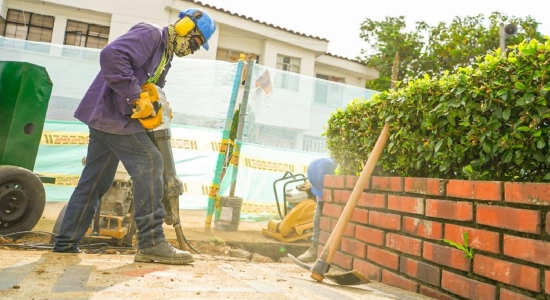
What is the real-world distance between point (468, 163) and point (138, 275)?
178 cm

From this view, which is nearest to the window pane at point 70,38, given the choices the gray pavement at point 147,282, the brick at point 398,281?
the gray pavement at point 147,282

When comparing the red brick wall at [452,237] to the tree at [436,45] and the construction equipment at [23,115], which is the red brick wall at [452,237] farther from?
the tree at [436,45]

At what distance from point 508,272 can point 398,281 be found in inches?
26.6

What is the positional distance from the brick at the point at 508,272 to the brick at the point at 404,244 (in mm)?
346

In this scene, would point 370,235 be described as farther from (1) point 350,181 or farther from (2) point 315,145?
(2) point 315,145

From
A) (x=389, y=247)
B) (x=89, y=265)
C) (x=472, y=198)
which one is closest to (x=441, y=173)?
(x=472, y=198)

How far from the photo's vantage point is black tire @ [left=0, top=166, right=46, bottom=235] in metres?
3.44

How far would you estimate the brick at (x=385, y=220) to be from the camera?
7.16ft

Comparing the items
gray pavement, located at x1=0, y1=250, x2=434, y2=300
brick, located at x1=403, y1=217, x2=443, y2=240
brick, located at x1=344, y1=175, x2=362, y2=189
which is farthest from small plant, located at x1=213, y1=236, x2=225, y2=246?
brick, located at x1=403, y1=217, x2=443, y2=240

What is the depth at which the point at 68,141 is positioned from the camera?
5.60 meters

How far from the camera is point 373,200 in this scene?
2.41 metres

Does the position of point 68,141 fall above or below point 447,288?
above

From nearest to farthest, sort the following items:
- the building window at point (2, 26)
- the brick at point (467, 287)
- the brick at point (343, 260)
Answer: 1. the brick at point (467, 287)
2. the brick at point (343, 260)
3. the building window at point (2, 26)

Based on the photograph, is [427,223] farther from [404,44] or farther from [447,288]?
[404,44]
